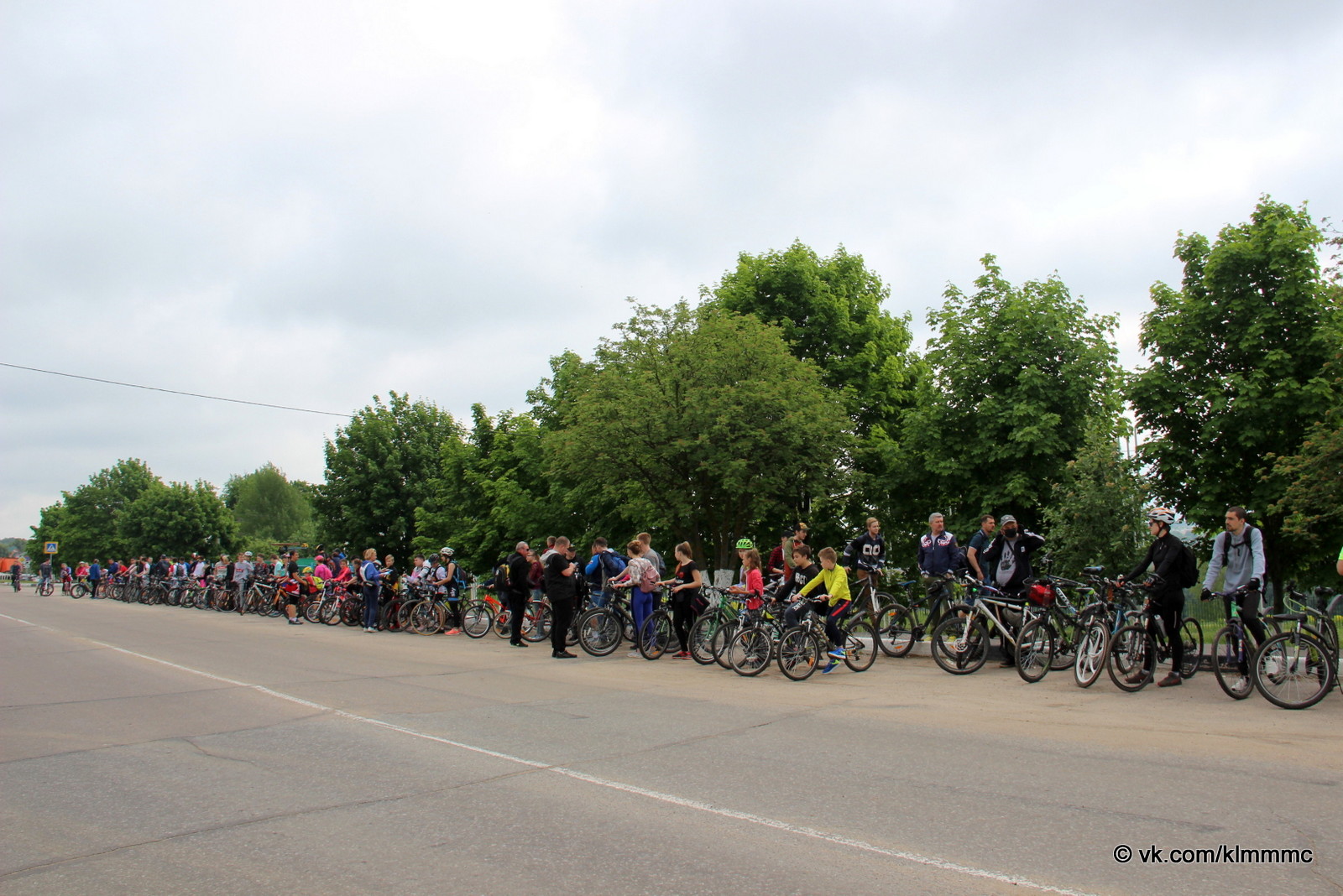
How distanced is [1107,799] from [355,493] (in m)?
57.8

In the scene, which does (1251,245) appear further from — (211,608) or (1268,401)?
(211,608)

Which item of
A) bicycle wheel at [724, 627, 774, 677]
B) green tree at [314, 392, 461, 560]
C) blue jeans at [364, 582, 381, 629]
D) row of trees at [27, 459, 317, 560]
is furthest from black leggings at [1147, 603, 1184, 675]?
row of trees at [27, 459, 317, 560]

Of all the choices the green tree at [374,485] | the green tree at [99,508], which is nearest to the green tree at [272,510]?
the green tree at [99,508]

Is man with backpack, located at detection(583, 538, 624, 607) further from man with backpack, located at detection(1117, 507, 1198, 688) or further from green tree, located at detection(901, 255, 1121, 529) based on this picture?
green tree, located at detection(901, 255, 1121, 529)

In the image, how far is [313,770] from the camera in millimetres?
6551

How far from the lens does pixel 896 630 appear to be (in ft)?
42.1

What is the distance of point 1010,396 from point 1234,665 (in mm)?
16460

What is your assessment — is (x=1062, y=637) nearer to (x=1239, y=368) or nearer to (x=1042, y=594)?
(x=1042, y=594)

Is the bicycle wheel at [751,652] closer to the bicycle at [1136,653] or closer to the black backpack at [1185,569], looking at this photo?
the bicycle at [1136,653]

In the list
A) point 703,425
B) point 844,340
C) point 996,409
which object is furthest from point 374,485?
point 996,409

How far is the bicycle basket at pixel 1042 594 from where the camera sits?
11.2 metres

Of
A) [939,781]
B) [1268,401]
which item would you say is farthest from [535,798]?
[1268,401]

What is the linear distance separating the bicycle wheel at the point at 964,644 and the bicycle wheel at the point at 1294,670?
10.4ft

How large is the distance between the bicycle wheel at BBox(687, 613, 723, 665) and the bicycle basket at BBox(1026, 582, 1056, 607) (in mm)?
4166
